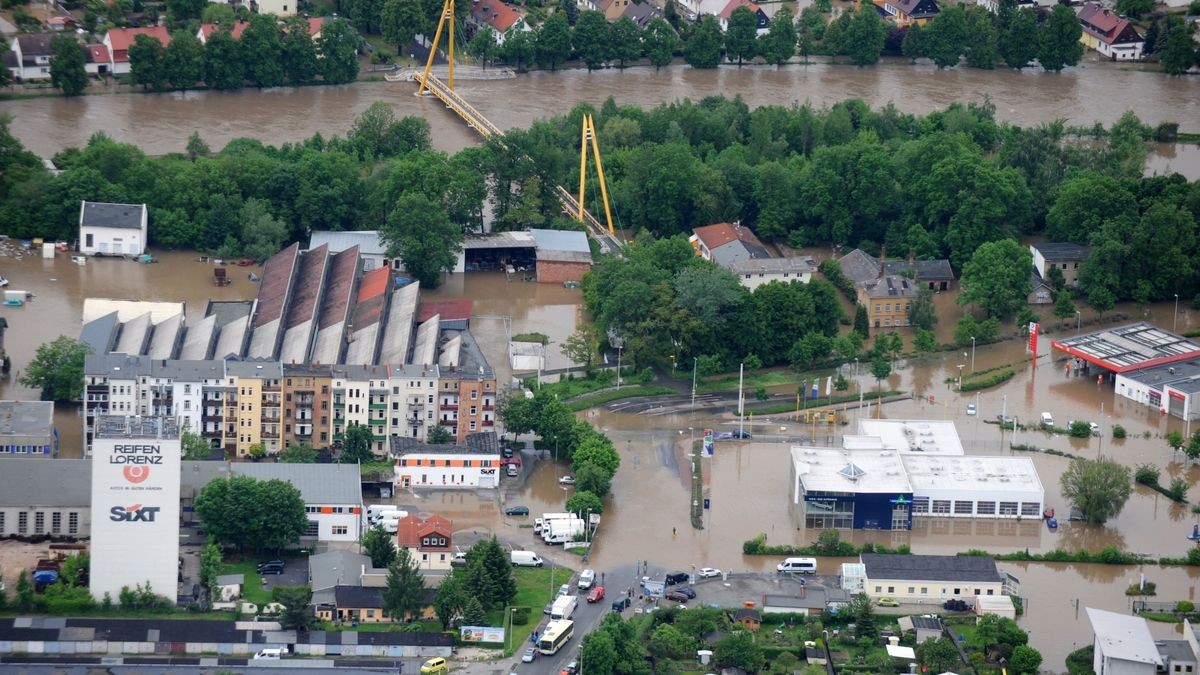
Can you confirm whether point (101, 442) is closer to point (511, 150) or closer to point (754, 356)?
point (754, 356)

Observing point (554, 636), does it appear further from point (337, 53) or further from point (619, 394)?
point (337, 53)

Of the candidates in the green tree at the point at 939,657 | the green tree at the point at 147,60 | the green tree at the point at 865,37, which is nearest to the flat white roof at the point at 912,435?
the green tree at the point at 939,657

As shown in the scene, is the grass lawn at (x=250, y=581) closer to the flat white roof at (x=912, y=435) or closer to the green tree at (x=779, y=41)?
the flat white roof at (x=912, y=435)

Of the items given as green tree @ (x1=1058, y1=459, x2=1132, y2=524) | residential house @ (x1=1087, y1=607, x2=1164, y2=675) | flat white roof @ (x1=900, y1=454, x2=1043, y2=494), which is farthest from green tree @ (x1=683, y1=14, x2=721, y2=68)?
residential house @ (x1=1087, y1=607, x2=1164, y2=675)

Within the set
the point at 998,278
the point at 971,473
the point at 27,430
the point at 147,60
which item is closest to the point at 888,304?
the point at 998,278

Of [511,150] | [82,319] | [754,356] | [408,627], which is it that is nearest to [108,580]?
[408,627]

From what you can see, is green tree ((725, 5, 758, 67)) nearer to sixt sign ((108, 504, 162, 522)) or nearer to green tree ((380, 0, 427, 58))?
green tree ((380, 0, 427, 58))
